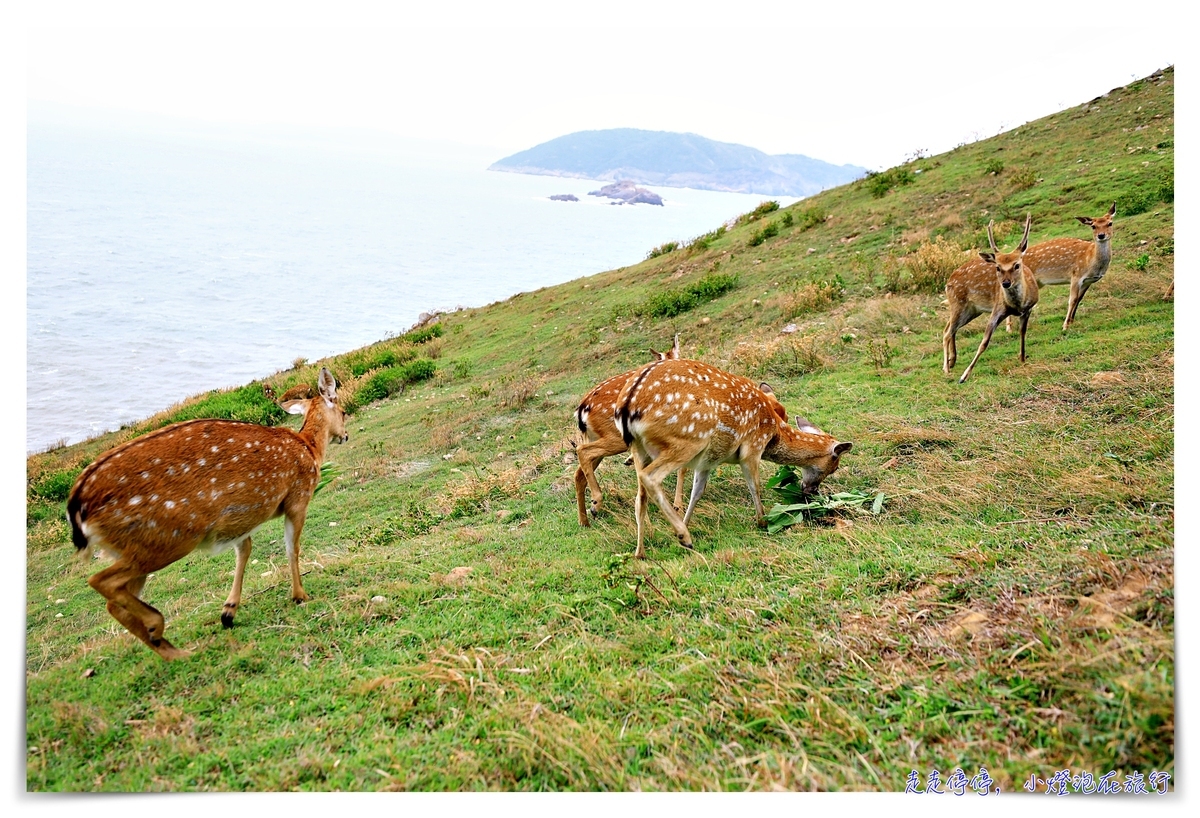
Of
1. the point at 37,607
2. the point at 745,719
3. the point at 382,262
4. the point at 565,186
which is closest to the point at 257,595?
the point at 37,607

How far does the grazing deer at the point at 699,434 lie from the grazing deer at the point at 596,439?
19.2 inches

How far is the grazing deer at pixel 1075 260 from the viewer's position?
9.88 meters

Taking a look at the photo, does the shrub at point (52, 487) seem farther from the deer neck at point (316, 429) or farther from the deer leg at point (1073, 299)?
the deer leg at point (1073, 299)

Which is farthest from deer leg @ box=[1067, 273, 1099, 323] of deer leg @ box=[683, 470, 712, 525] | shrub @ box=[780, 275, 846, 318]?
deer leg @ box=[683, 470, 712, 525]

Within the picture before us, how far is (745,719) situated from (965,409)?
230 inches

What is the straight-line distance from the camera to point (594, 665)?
13.0 ft

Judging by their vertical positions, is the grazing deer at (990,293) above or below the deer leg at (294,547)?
above

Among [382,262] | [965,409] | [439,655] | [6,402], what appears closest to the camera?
[439,655]

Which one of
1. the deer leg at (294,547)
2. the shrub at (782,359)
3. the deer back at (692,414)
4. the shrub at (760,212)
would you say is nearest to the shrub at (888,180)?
the shrub at (760,212)

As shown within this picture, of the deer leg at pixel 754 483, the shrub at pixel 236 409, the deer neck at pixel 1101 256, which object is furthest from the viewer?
the shrub at pixel 236 409

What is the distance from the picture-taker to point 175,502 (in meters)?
4.52

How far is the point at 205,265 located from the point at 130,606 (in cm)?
3149

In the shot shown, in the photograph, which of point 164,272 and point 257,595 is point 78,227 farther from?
point 257,595

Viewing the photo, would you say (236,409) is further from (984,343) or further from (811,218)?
(811,218)
